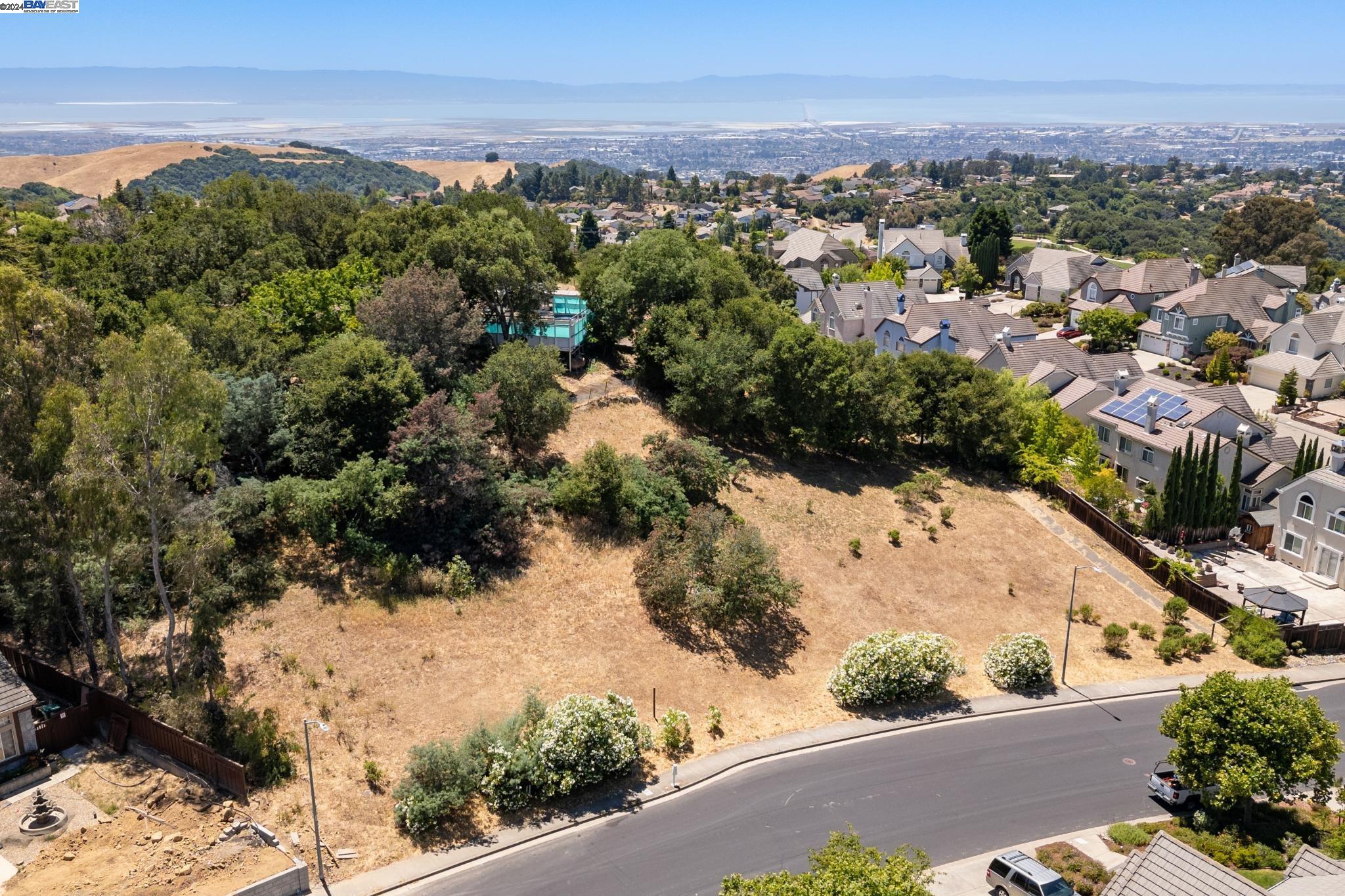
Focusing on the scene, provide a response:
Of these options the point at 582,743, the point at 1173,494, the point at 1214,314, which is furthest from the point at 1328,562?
the point at 582,743

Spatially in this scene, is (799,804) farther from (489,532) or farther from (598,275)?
(598,275)

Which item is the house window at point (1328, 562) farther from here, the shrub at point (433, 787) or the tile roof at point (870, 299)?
the shrub at point (433, 787)

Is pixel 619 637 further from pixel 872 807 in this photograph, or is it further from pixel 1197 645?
pixel 1197 645

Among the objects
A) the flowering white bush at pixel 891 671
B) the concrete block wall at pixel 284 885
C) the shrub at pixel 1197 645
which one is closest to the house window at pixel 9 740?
the concrete block wall at pixel 284 885

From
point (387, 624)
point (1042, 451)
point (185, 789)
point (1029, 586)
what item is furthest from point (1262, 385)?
point (185, 789)

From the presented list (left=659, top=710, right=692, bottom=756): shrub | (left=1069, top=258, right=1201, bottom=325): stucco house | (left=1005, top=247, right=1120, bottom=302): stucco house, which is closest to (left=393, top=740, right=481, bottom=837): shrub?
(left=659, top=710, right=692, bottom=756): shrub

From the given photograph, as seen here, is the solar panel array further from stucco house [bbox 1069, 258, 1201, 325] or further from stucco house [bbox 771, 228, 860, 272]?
stucco house [bbox 771, 228, 860, 272]
